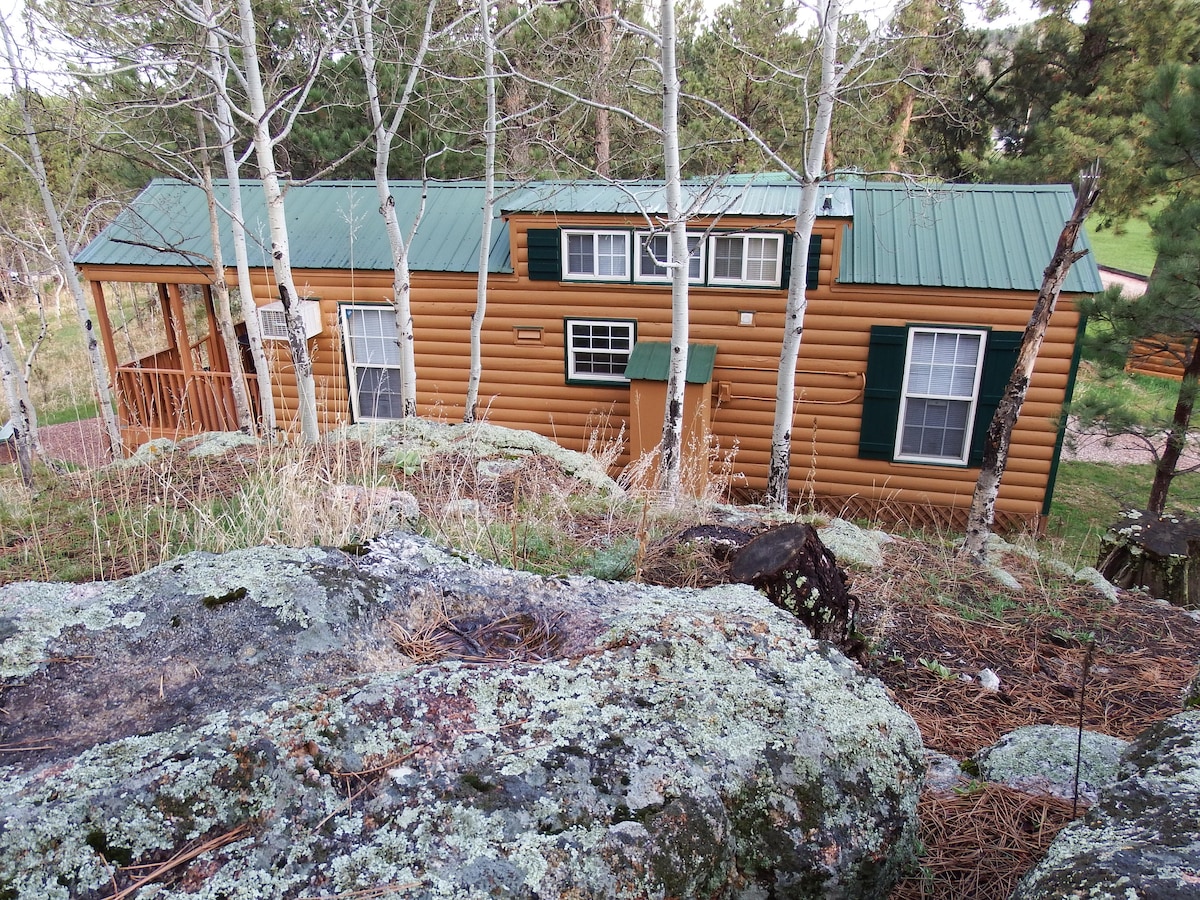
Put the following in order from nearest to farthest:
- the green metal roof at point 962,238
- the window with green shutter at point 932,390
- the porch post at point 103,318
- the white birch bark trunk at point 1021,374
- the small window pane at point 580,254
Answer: the white birch bark trunk at point 1021,374
the green metal roof at point 962,238
the window with green shutter at point 932,390
the small window pane at point 580,254
the porch post at point 103,318

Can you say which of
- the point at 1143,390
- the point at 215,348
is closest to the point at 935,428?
the point at 215,348

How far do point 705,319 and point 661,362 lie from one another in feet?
2.87

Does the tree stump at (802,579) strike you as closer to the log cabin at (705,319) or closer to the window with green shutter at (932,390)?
the log cabin at (705,319)

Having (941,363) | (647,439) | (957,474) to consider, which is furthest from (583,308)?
(957,474)

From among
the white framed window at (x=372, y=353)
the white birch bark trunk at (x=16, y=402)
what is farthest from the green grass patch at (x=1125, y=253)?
the white birch bark trunk at (x=16, y=402)

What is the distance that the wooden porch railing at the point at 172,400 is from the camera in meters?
9.98

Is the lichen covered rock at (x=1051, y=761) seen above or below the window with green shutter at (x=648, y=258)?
below

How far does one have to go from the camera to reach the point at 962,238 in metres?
8.66

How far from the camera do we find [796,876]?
1433mm

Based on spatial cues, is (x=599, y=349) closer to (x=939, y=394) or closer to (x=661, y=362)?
(x=661, y=362)

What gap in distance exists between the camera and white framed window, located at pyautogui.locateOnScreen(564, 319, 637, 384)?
9.64 m

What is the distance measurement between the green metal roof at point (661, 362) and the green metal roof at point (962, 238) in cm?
183

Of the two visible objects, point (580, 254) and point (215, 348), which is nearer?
point (580, 254)

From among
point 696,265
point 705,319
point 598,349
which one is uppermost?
point 696,265
